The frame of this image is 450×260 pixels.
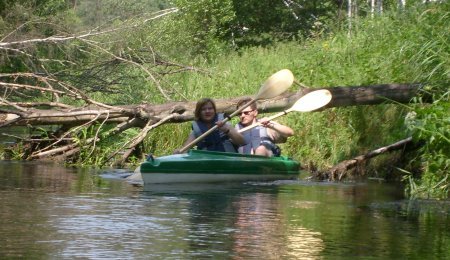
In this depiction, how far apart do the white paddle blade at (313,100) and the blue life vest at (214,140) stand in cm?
93

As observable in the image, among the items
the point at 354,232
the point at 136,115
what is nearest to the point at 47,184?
the point at 136,115

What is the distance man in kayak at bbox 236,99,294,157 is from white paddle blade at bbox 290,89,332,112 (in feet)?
1.57

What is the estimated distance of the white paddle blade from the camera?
1258cm

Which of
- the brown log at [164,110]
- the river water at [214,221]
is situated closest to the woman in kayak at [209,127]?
the river water at [214,221]

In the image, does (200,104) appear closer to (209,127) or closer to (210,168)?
(209,127)

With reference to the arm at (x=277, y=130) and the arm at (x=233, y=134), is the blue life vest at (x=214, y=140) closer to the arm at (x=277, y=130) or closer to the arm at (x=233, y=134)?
the arm at (x=233, y=134)

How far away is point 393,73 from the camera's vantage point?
45.5 feet

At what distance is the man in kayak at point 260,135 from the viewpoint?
13.0 metres

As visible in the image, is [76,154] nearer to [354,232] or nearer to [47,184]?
[47,184]

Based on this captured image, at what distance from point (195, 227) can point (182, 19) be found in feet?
70.7

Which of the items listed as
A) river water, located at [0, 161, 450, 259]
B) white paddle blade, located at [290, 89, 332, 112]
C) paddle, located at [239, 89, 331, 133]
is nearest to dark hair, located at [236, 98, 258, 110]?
paddle, located at [239, 89, 331, 133]

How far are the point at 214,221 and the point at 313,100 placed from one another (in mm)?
4360

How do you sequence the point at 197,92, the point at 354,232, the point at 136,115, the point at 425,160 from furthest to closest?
1. the point at 197,92
2. the point at 136,115
3. the point at 425,160
4. the point at 354,232

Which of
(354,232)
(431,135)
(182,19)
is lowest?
(354,232)
